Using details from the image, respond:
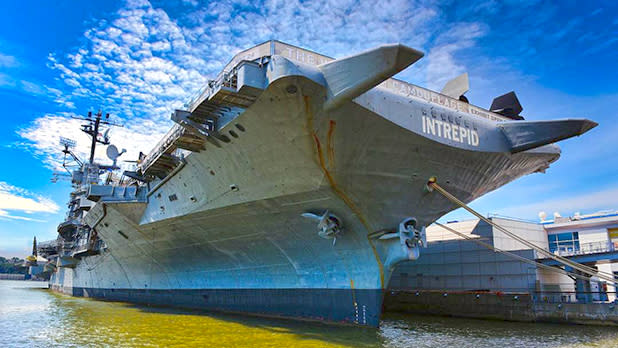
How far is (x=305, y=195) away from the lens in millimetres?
9742

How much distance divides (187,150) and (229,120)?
8.64 ft

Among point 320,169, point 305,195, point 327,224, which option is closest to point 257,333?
point 327,224

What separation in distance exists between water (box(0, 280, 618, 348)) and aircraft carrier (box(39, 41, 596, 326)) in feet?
3.16

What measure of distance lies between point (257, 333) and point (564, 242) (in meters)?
19.2

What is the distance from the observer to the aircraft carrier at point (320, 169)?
7.96 metres

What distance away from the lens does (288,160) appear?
30.1 feet

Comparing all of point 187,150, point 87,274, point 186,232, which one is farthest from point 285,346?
point 87,274

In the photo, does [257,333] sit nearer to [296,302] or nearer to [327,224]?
[296,302]

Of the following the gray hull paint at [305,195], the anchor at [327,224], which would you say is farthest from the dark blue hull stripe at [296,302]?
the anchor at [327,224]

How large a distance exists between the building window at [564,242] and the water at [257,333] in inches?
396

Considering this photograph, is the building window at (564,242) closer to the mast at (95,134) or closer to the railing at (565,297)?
the railing at (565,297)

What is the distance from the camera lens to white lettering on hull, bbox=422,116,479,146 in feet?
29.6

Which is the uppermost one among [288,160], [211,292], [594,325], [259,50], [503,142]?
[259,50]

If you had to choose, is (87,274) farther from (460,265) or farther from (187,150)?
(460,265)
